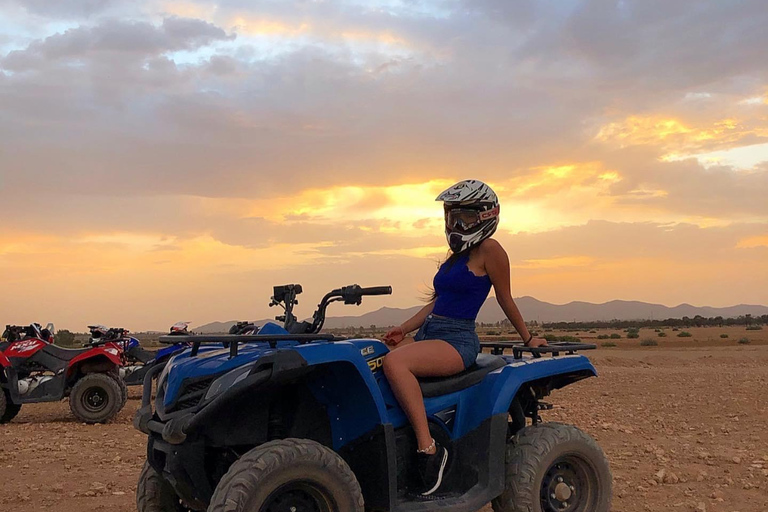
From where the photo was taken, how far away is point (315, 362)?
4.62 m

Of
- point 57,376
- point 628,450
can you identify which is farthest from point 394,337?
point 57,376

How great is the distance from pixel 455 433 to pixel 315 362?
4.73ft

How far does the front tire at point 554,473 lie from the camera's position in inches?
216

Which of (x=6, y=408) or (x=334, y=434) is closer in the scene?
(x=334, y=434)

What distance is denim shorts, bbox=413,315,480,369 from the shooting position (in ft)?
18.1

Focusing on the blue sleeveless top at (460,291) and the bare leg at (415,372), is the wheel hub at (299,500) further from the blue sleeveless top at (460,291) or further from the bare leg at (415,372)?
the blue sleeveless top at (460,291)

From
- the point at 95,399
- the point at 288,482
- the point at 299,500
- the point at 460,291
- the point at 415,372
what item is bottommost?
the point at 95,399

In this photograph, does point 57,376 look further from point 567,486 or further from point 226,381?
point 567,486

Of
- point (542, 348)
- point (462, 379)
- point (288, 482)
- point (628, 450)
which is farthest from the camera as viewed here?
point (628, 450)

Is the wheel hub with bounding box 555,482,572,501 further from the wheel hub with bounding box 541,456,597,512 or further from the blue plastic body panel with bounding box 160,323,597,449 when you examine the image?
the blue plastic body panel with bounding box 160,323,597,449

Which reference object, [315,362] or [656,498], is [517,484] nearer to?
[315,362]

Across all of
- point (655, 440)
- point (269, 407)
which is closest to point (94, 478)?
point (269, 407)

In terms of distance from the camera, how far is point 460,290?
220 inches

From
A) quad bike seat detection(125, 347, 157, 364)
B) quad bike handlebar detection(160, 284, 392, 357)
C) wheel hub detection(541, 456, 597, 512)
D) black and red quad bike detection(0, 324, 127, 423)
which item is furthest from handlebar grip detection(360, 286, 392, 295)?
quad bike seat detection(125, 347, 157, 364)
